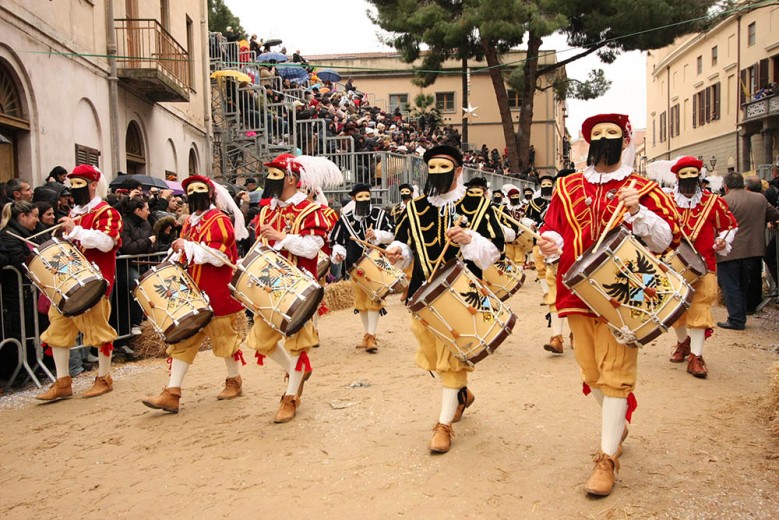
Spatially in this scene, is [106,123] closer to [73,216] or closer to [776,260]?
[73,216]

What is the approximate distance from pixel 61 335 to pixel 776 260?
9914 millimetres

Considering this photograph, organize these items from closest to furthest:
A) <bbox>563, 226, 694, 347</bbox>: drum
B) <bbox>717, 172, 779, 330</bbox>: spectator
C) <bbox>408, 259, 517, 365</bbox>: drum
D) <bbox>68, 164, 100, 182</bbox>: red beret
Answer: <bbox>563, 226, 694, 347</bbox>: drum → <bbox>408, 259, 517, 365</bbox>: drum → <bbox>68, 164, 100, 182</bbox>: red beret → <bbox>717, 172, 779, 330</bbox>: spectator

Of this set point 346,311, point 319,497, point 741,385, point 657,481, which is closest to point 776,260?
point 741,385

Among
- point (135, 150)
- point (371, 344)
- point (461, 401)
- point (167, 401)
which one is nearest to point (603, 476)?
point (461, 401)

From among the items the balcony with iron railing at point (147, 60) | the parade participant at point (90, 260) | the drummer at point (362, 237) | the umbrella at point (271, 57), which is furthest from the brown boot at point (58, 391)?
the umbrella at point (271, 57)

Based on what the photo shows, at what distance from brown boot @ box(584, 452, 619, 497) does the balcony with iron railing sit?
11.2 metres

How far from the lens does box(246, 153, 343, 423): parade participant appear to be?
555 cm

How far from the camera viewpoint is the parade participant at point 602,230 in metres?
3.91

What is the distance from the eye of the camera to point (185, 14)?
60.0ft

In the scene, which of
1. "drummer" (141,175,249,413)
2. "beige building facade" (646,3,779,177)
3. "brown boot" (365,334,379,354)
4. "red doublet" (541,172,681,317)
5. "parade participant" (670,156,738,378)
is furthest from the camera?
"beige building facade" (646,3,779,177)

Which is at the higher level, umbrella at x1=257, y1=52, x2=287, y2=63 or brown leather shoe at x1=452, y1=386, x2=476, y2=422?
umbrella at x1=257, y1=52, x2=287, y2=63

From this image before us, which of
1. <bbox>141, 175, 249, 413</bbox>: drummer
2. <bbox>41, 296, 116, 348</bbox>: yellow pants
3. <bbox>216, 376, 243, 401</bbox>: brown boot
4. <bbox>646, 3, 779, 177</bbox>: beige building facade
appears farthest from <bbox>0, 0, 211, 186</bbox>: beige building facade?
<bbox>646, 3, 779, 177</bbox>: beige building facade

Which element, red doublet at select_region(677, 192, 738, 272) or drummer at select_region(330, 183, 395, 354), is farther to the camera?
drummer at select_region(330, 183, 395, 354)

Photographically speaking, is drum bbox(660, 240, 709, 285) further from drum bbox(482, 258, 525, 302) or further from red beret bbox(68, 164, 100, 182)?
red beret bbox(68, 164, 100, 182)
